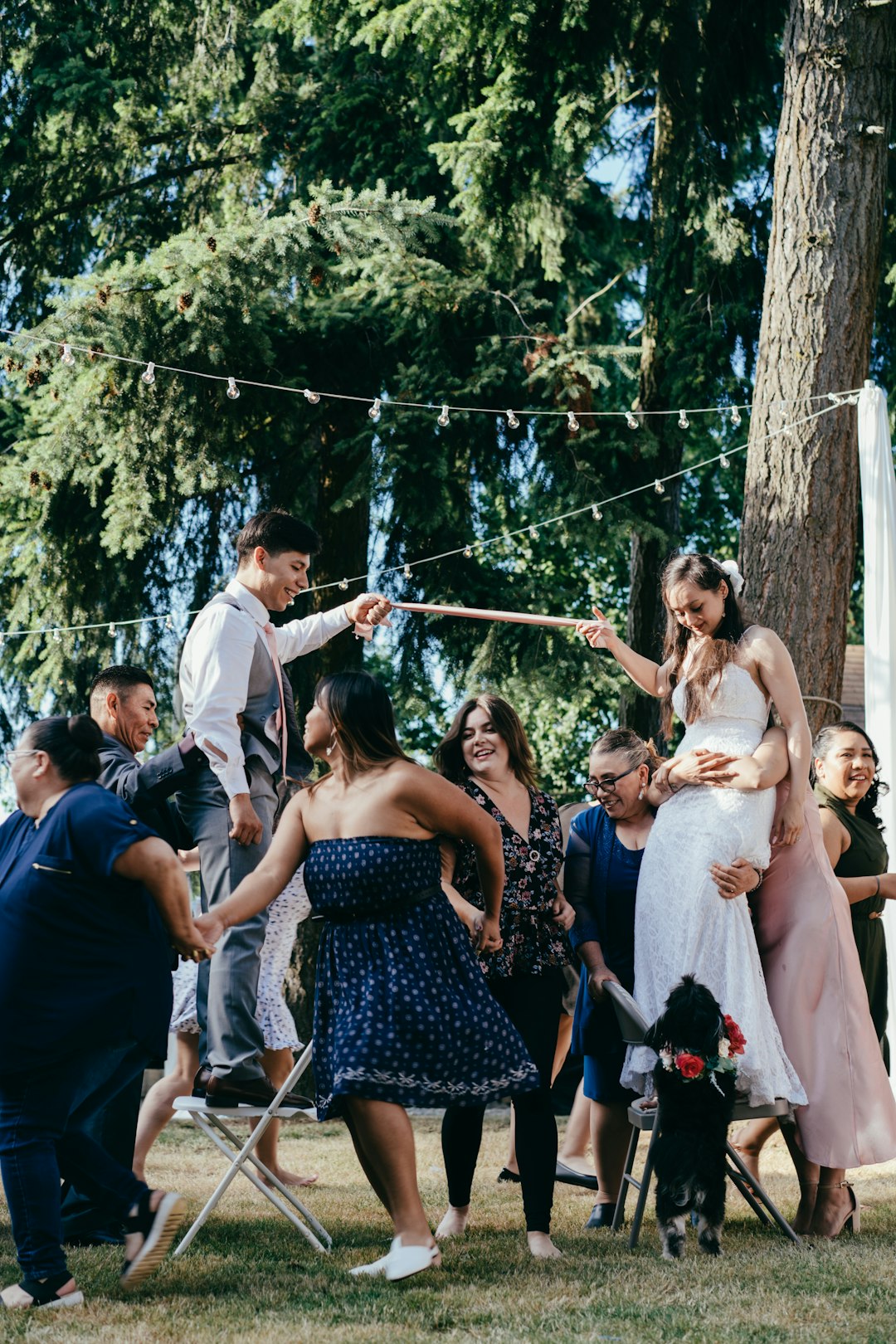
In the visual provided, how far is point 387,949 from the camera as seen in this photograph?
3730mm

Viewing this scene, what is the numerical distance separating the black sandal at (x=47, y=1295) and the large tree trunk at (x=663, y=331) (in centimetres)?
704

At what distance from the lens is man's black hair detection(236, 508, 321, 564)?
4.98 metres

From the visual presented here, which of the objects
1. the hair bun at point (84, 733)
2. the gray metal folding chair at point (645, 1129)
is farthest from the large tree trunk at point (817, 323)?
the hair bun at point (84, 733)

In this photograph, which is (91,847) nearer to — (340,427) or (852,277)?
(852,277)

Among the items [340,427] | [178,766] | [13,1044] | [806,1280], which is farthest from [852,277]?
[13,1044]

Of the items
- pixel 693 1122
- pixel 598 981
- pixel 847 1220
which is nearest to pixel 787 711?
pixel 598 981

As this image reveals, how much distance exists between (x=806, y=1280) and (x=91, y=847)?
2.19 metres

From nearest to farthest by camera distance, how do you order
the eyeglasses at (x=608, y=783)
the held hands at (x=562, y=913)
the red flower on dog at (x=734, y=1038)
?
the red flower on dog at (x=734, y=1038) → the held hands at (x=562, y=913) → the eyeglasses at (x=608, y=783)

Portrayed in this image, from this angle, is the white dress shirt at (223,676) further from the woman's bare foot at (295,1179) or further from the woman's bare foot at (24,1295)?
the woman's bare foot at (295,1179)

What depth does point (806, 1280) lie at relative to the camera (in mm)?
3713

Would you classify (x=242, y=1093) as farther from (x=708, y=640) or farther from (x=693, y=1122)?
(x=708, y=640)

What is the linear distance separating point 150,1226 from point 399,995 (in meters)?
0.83

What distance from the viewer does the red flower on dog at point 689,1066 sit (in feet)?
13.0

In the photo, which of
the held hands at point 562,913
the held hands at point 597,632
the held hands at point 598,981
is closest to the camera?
the held hands at point 562,913
